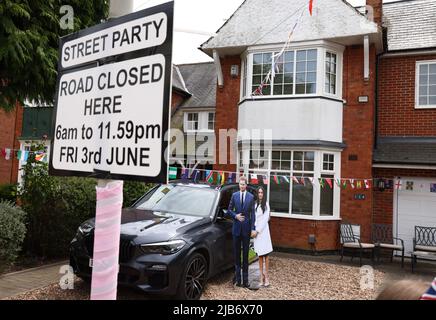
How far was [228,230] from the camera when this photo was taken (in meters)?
7.07

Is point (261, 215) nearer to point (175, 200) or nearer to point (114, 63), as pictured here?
point (175, 200)

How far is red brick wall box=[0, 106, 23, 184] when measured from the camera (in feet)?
62.6

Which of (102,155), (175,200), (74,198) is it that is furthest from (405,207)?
(102,155)

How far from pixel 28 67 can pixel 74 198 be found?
285cm

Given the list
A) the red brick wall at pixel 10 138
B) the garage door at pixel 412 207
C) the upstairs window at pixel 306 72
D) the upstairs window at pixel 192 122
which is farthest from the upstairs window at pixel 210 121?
the garage door at pixel 412 207

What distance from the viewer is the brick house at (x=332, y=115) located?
10953mm

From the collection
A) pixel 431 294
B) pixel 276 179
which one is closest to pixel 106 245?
pixel 431 294

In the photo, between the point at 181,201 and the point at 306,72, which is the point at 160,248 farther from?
the point at 306,72

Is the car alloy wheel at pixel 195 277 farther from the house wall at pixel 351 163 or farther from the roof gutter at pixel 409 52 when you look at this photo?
the roof gutter at pixel 409 52

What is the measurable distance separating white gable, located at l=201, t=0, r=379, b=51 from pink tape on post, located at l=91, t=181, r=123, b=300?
34.8ft

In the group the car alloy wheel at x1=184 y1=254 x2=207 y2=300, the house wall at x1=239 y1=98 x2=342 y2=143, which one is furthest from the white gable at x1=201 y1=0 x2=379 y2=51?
the car alloy wheel at x1=184 y1=254 x2=207 y2=300

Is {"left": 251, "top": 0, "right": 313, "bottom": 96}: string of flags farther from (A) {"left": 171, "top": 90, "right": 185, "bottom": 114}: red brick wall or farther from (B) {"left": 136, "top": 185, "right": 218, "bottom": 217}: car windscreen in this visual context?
(A) {"left": 171, "top": 90, "right": 185, "bottom": 114}: red brick wall

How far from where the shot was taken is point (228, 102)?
12883mm

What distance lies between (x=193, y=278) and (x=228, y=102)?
818 cm
